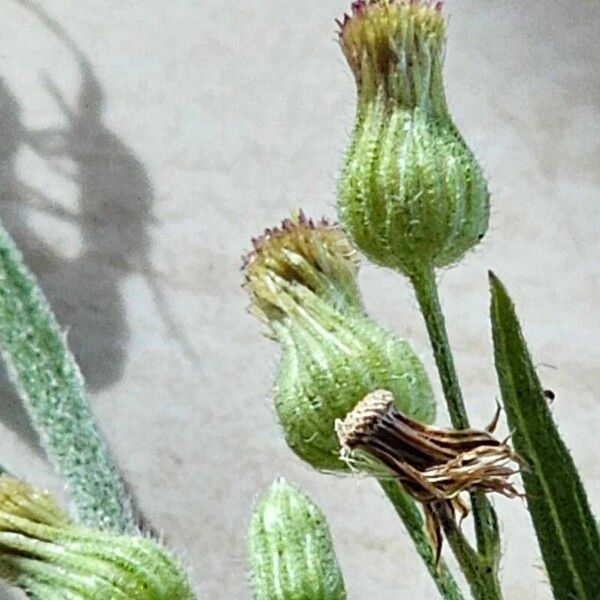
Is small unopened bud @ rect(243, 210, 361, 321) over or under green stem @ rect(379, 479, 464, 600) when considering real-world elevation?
over

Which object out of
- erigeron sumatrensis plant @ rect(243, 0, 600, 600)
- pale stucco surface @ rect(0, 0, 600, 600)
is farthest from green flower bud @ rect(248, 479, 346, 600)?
pale stucco surface @ rect(0, 0, 600, 600)

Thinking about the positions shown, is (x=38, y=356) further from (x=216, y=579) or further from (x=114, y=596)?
(x=216, y=579)

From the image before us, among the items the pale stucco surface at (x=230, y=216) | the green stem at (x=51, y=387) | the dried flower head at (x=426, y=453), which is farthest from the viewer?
the pale stucco surface at (x=230, y=216)

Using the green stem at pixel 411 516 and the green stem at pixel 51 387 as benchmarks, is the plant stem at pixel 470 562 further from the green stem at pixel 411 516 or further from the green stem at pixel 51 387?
the green stem at pixel 51 387

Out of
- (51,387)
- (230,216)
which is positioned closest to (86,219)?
(230,216)

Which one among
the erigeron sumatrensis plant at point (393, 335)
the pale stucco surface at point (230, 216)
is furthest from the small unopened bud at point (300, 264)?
the pale stucco surface at point (230, 216)

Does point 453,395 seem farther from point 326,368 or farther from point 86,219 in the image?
point 86,219

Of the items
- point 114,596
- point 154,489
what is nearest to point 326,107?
Answer: point 154,489

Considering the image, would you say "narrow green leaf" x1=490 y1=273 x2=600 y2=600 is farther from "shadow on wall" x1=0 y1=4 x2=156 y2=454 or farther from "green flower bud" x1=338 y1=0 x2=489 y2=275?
"shadow on wall" x1=0 y1=4 x2=156 y2=454
